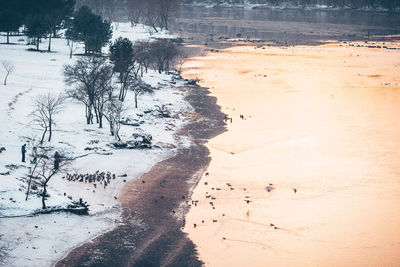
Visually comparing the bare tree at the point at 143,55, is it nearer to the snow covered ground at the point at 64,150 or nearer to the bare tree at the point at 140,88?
the snow covered ground at the point at 64,150

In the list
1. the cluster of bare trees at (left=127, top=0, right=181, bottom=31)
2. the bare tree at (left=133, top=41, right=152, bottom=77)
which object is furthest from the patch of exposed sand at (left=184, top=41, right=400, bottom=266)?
the cluster of bare trees at (left=127, top=0, right=181, bottom=31)

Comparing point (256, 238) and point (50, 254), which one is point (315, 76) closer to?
point (256, 238)

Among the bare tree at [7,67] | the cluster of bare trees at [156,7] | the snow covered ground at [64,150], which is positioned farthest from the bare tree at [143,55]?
the cluster of bare trees at [156,7]

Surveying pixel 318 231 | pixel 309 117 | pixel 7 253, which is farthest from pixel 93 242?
pixel 309 117

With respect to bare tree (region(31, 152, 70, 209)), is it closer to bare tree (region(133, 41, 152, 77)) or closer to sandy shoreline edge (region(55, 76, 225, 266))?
sandy shoreline edge (region(55, 76, 225, 266))

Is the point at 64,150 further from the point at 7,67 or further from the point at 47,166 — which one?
the point at 7,67

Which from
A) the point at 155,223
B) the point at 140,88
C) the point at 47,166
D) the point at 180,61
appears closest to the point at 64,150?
the point at 47,166
